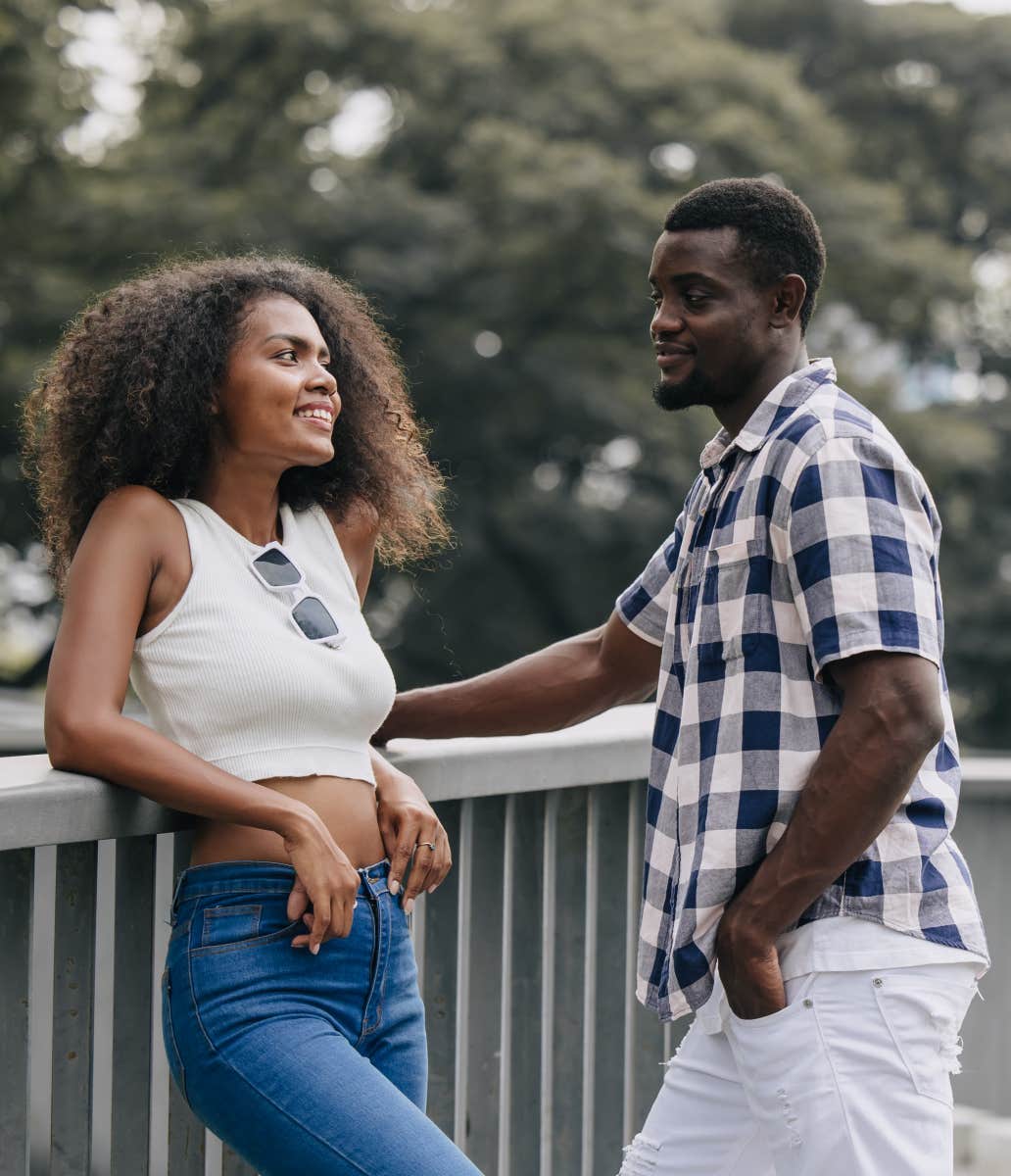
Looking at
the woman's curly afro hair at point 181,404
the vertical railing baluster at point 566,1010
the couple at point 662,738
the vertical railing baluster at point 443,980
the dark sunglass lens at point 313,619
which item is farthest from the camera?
the vertical railing baluster at point 566,1010

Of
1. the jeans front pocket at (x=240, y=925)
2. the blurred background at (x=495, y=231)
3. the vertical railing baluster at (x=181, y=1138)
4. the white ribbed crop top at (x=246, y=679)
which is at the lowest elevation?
the vertical railing baluster at (x=181, y=1138)

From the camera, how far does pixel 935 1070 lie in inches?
90.4

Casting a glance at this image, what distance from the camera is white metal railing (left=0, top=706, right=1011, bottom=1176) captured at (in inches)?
83.9

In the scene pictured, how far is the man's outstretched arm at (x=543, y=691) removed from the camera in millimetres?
3131

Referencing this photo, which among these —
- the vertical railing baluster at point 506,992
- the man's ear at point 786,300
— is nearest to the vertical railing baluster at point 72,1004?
the vertical railing baluster at point 506,992

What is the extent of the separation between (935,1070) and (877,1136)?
0.12 meters

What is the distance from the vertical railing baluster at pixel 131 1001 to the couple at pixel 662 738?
7 centimetres

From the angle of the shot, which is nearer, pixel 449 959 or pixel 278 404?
pixel 278 404

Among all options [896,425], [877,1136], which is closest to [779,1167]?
[877,1136]

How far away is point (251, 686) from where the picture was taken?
228cm

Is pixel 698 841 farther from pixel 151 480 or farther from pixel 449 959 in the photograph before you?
pixel 151 480

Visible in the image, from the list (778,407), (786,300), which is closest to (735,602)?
(778,407)

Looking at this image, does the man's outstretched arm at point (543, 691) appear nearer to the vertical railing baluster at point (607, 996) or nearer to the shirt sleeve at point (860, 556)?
the vertical railing baluster at point (607, 996)

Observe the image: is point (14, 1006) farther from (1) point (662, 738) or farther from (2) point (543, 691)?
(2) point (543, 691)
